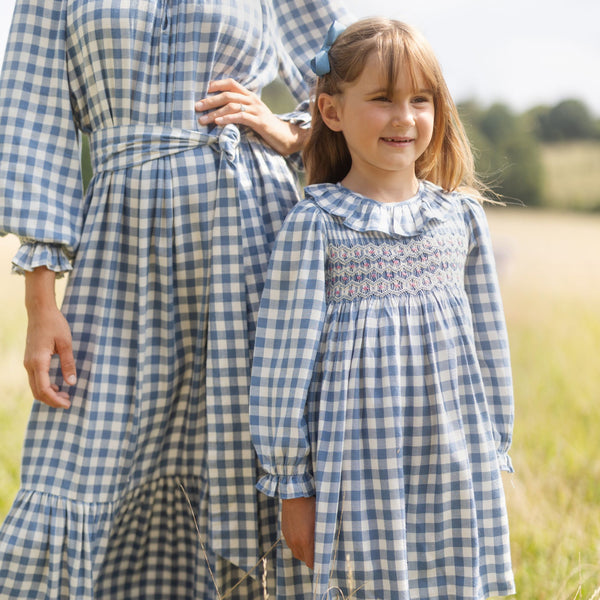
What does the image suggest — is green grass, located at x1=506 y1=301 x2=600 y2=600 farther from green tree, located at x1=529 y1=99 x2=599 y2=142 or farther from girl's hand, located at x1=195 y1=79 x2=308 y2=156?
green tree, located at x1=529 y1=99 x2=599 y2=142

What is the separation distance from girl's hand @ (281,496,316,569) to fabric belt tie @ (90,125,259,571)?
0.64 ft

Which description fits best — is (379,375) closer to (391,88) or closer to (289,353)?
(289,353)

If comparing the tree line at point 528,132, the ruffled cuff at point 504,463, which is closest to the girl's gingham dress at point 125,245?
the ruffled cuff at point 504,463

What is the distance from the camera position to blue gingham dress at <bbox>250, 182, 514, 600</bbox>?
5.80 ft

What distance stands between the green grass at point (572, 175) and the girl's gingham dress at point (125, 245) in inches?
836

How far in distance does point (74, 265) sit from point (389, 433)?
892 mm

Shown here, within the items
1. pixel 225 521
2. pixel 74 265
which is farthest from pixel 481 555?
pixel 74 265

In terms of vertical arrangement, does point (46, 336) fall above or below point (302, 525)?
above

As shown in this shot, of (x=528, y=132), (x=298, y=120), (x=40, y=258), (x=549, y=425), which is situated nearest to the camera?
(x=40, y=258)

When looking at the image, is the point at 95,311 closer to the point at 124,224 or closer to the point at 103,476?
the point at 124,224

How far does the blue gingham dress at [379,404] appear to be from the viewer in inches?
69.6

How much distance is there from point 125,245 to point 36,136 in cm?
34

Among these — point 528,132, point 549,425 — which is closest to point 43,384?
point 549,425

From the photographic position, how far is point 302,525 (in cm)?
181
